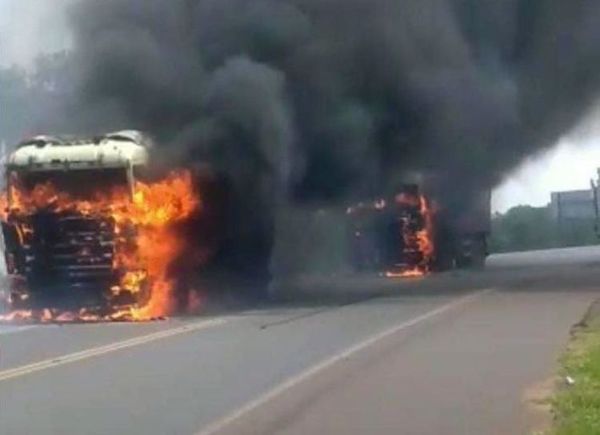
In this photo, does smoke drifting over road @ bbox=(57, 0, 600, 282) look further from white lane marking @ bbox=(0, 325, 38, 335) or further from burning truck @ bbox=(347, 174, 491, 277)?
white lane marking @ bbox=(0, 325, 38, 335)

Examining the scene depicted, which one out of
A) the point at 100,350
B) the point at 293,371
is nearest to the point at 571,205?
the point at 100,350

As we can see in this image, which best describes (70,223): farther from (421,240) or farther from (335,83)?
(421,240)

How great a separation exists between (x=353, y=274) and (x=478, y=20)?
43.0 ft

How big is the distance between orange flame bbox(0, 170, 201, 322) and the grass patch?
31.0ft

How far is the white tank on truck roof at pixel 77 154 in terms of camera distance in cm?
2750

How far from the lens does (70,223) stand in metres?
27.6

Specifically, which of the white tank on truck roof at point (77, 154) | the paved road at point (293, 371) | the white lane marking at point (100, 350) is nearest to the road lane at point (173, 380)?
the paved road at point (293, 371)

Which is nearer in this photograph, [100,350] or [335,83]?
[100,350]

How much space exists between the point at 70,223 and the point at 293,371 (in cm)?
1126

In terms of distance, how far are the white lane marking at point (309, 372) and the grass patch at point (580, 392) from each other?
250 centimetres

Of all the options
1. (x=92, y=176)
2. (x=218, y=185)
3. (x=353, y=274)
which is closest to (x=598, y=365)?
(x=92, y=176)

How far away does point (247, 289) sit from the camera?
A: 111 ft

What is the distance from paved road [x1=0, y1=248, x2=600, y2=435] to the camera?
12.9 m

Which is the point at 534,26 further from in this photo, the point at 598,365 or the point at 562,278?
the point at 598,365
